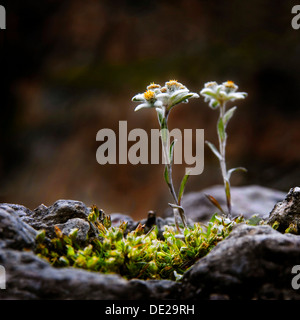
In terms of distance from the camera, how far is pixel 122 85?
4.57 meters

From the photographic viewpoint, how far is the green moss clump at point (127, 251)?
1033 mm

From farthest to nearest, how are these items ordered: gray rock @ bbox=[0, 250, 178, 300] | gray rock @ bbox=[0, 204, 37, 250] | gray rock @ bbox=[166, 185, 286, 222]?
gray rock @ bbox=[166, 185, 286, 222]
gray rock @ bbox=[0, 204, 37, 250]
gray rock @ bbox=[0, 250, 178, 300]

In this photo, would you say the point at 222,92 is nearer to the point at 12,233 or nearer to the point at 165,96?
the point at 165,96

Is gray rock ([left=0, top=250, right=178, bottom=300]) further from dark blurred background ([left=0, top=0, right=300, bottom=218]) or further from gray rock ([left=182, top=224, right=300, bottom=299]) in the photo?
dark blurred background ([left=0, top=0, right=300, bottom=218])

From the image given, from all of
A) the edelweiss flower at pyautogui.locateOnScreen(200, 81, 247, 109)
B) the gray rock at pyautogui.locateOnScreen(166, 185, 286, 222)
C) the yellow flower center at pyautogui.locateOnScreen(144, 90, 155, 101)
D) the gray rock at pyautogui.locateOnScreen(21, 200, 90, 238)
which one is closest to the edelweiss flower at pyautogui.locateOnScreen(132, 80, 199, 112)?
the yellow flower center at pyautogui.locateOnScreen(144, 90, 155, 101)

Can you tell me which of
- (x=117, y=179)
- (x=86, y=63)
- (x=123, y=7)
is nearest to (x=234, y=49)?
(x=123, y=7)

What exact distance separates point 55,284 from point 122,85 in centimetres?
408

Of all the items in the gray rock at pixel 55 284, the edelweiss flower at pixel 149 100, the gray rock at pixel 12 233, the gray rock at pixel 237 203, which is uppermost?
the edelweiss flower at pixel 149 100

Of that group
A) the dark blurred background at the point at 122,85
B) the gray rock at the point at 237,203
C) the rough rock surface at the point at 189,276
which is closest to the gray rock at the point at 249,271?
the rough rock surface at the point at 189,276

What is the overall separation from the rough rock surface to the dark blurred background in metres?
3.44

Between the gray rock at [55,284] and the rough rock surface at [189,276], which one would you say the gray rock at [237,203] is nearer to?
the rough rock surface at [189,276]

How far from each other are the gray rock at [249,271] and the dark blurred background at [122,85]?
3.43 metres

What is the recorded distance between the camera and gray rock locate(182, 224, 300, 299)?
0.84m

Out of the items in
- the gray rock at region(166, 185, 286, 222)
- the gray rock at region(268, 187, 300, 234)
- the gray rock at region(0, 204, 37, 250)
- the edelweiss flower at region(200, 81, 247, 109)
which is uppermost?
the edelweiss flower at region(200, 81, 247, 109)
